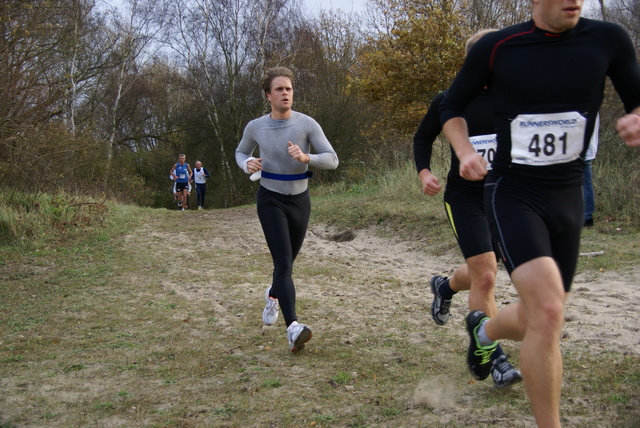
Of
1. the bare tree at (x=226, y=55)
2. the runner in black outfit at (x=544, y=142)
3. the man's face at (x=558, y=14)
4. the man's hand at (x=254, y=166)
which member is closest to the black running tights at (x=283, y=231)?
the man's hand at (x=254, y=166)

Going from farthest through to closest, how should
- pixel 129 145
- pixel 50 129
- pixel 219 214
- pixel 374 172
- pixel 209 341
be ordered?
pixel 129 145, pixel 374 172, pixel 219 214, pixel 50 129, pixel 209 341

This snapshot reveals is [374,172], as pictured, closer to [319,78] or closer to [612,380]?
[319,78]

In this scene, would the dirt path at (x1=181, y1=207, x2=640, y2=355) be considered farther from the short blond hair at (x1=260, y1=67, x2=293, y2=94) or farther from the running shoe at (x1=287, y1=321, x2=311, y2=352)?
the short blond hair at (x1=260, y1=67, x2=293, y2=94)

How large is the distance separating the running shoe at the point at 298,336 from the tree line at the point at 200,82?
9.06 m

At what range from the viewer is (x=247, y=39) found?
103ft

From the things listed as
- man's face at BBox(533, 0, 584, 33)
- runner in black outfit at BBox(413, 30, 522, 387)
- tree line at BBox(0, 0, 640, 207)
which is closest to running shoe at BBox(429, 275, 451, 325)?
runner in black outfit at BBox(413, 30, 522, 387)

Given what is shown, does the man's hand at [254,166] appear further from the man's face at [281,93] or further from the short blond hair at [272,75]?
the short blond hair at [272,75]

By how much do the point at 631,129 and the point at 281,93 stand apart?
303 cm

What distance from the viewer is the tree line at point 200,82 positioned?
12.9 m

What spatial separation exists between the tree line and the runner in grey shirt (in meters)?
8.06

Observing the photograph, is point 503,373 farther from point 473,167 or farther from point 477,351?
point 473,167

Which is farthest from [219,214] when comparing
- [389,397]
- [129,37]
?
[129,37]

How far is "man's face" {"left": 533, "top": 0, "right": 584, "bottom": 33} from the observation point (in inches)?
105

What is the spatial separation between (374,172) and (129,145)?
2122 centimetres
